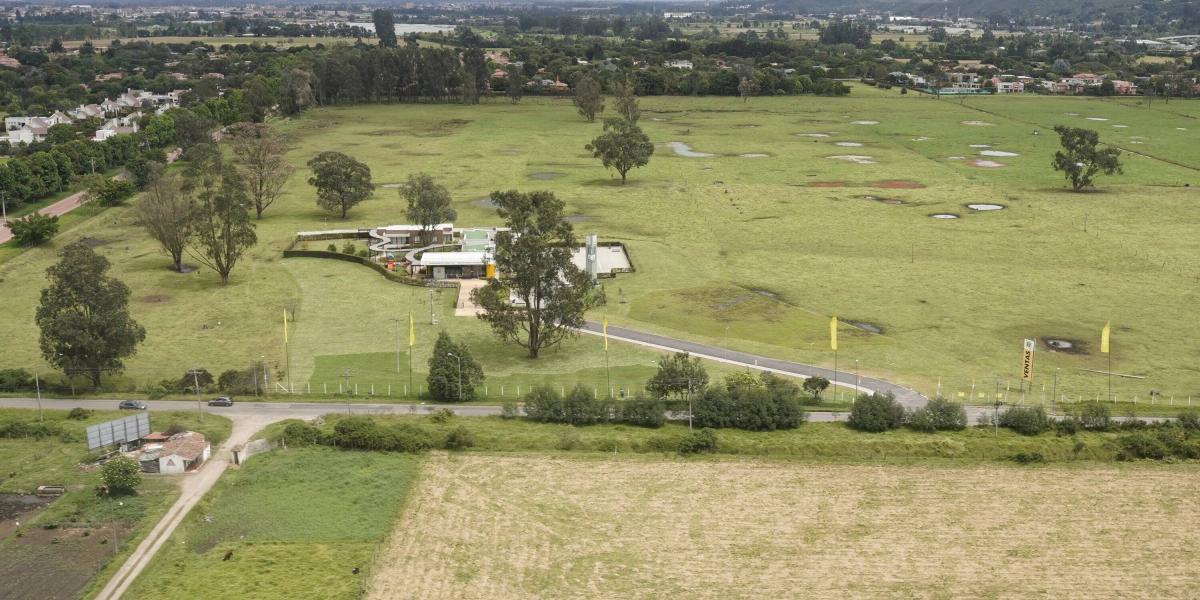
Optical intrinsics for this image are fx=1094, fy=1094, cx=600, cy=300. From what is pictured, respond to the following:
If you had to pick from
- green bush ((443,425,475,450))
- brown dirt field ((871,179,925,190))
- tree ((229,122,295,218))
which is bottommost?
green bush ((443,425,475,450))

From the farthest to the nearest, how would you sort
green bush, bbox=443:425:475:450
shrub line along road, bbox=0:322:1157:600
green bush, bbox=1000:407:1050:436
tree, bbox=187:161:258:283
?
tree, bbox=187:161:258:283, green bush, bbox=1000:407:1050:436, green bush, bbox=443:425:475:450, shrub line along road, bbox=0:322:1157:600

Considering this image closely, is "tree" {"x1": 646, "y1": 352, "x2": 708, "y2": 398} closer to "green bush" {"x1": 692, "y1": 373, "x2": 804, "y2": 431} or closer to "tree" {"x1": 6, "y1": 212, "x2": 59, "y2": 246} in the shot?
"green bush" {"x1": 692, "y1": 373, "x2": 804, "y2": 431}

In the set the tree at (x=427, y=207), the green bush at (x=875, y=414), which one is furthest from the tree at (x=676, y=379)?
the tree at (x=427, y=207)

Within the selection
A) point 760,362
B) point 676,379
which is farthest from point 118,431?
point 760,362

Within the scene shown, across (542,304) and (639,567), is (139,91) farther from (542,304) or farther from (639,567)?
(639,567)

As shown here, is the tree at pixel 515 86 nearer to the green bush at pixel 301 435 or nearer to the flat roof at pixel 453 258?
the flat roof at pixel 453 258

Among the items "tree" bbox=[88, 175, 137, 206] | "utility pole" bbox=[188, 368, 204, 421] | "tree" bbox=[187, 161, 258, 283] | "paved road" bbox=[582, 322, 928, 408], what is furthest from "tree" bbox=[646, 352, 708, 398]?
"tree" bbox=[88, 175, 137, 206]

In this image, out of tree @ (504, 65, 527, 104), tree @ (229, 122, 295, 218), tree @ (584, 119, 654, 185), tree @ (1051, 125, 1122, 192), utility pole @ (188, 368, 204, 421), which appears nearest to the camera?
utility pole @ (188, 368, 204, 421)

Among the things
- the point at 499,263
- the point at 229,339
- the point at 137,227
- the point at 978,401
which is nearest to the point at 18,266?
the point at 137,227

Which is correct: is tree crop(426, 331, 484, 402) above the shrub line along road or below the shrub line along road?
above
